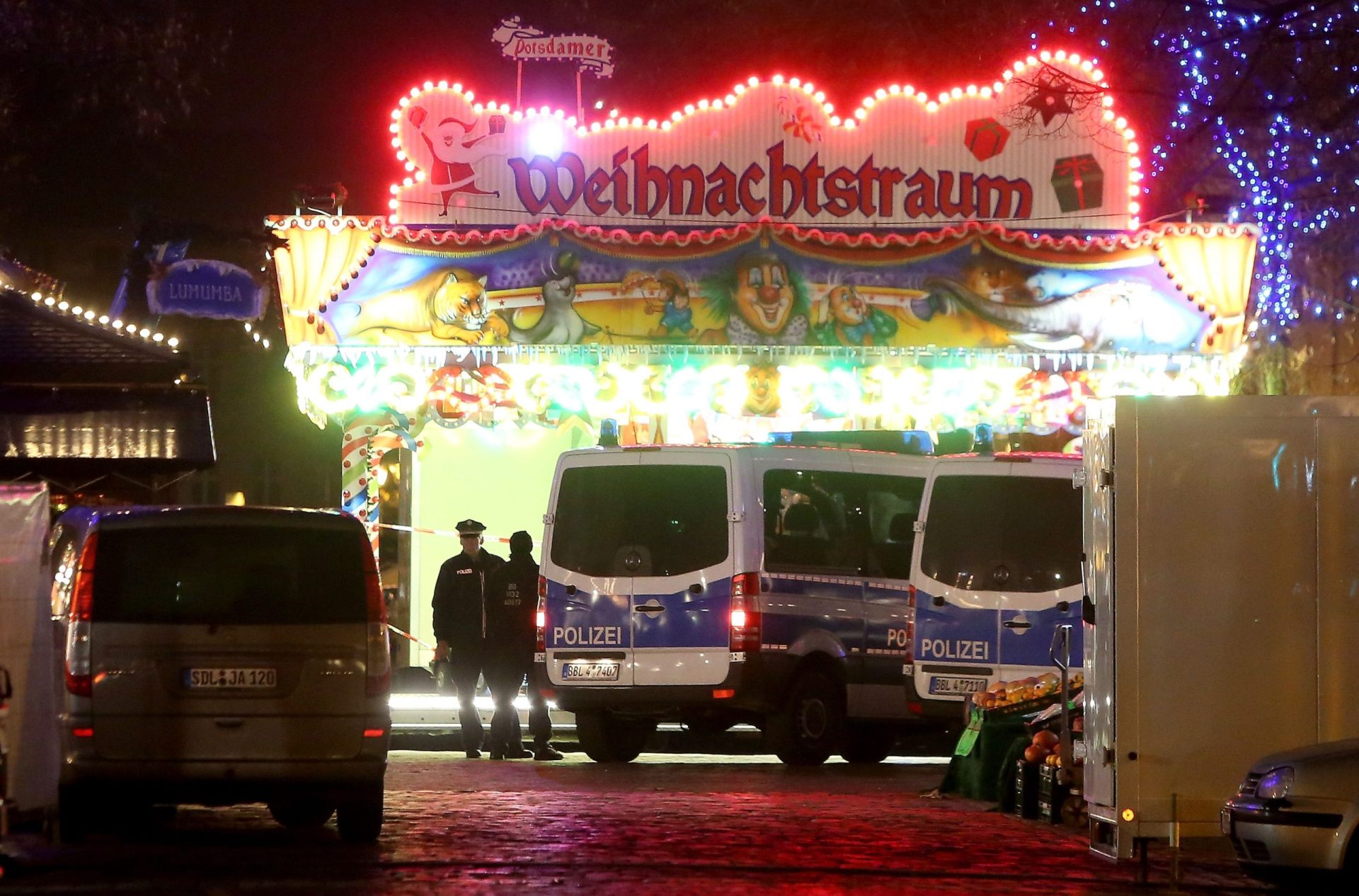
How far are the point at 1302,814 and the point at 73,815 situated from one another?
6.16 metres

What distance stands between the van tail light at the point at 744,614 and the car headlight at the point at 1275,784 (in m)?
6.50

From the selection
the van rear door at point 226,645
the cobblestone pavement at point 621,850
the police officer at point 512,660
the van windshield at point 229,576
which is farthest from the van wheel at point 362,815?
the police officer at point 512,660

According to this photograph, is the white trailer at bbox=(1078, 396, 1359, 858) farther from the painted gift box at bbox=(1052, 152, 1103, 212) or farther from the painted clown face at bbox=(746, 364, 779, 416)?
the painted gift box at bbox=(1052, 152, 1103, 212)

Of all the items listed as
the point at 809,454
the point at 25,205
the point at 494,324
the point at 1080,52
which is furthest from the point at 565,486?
the point at 25,205

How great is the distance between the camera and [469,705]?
17094mm

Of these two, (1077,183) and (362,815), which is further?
(1077,183)

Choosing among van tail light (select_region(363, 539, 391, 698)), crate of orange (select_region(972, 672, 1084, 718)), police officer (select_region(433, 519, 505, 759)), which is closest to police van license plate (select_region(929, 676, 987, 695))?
crate of orange (select_region(972, 672, 1084, 718))

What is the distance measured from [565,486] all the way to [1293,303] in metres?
12.7

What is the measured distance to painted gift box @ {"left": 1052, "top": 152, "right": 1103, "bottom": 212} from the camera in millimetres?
Answer: 20875

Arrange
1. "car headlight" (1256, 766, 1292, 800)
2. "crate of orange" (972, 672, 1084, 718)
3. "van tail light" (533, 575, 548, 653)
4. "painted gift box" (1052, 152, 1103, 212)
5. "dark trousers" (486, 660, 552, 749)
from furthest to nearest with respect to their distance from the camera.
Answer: "painted gift box" (1052, 152, 1103, 212) < "dark trousers" (486, 660, 552, 749) < "van tail light" (533, 575, 548, 653) < "crate of orange" (972, 672, 1084, 718) < "car headlight" (1256, 766, 1292, 800)

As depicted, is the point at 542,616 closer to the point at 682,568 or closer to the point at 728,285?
the point at 682,568

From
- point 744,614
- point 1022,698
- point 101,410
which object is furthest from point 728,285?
point 1022,698

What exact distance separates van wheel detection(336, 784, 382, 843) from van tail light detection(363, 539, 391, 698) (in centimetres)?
51

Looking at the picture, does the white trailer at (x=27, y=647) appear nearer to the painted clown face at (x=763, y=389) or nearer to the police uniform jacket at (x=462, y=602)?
the police uniform jacket at (x=462, y=602)
